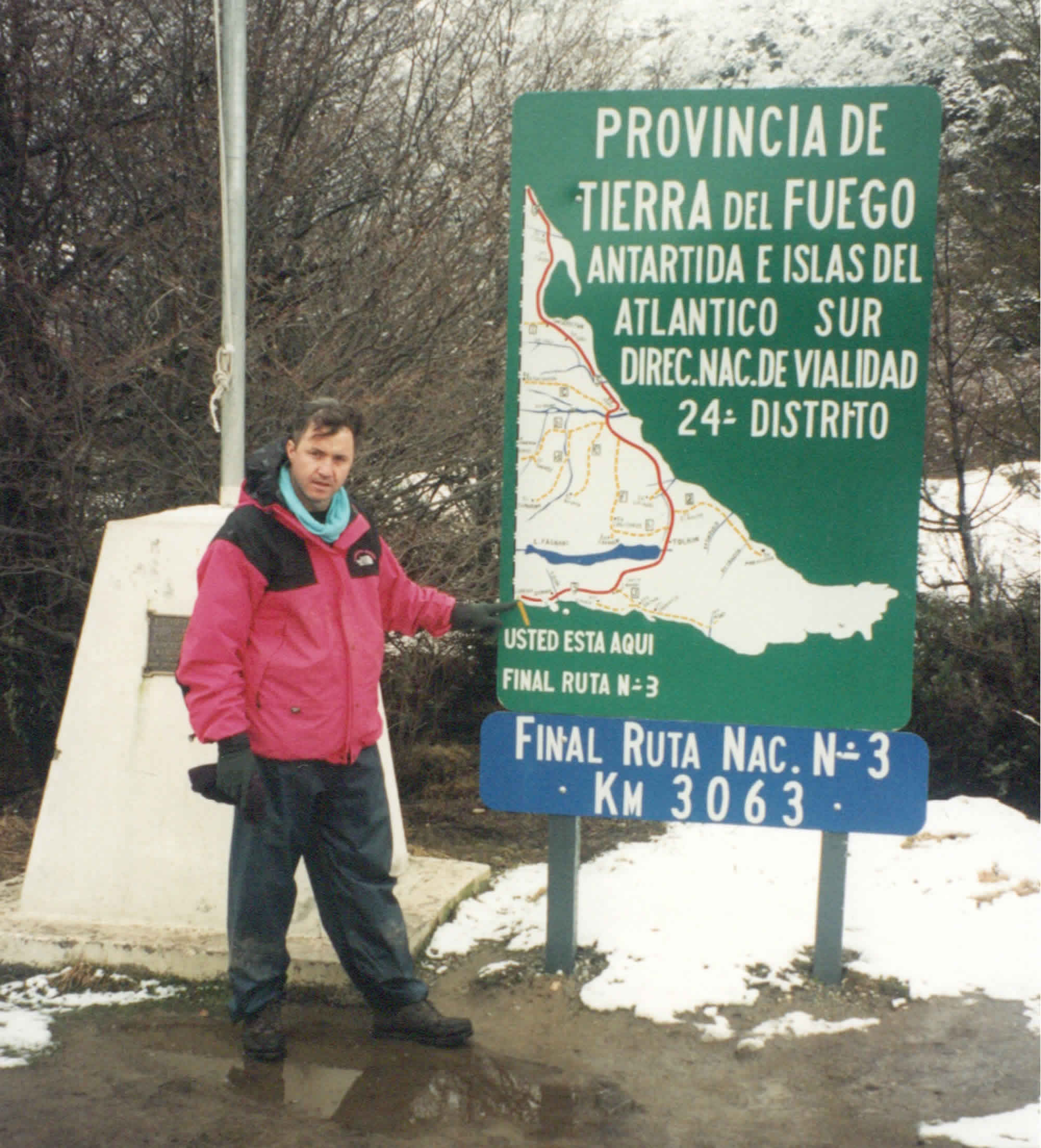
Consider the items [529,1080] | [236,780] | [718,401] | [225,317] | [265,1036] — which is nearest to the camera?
[236,780]

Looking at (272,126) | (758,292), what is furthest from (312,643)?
(272,126)

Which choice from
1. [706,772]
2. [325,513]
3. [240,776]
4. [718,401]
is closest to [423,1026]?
[240,776]

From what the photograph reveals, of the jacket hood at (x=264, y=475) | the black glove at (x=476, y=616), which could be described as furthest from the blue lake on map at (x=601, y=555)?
the jacket hood at (x=264, y=475)

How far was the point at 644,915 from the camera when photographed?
14.4 feet

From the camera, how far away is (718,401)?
3.77 m

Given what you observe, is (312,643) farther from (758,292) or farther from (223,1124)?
(758,292)

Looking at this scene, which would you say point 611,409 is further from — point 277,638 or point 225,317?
point 225,317

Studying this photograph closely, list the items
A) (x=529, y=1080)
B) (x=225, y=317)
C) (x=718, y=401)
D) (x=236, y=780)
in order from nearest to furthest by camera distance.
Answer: (x=236, y=780) → (x=529, y=1080) → (x=718, y=401) → (x=225, y=317)

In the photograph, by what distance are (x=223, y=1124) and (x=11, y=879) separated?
6.24ft

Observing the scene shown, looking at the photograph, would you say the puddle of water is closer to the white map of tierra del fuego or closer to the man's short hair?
the white map of tierra del fuego

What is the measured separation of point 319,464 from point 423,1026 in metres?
1.57

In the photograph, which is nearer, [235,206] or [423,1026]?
[423,1026]

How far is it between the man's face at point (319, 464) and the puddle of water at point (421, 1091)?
1.50 metres

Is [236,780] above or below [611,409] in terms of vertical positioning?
below
